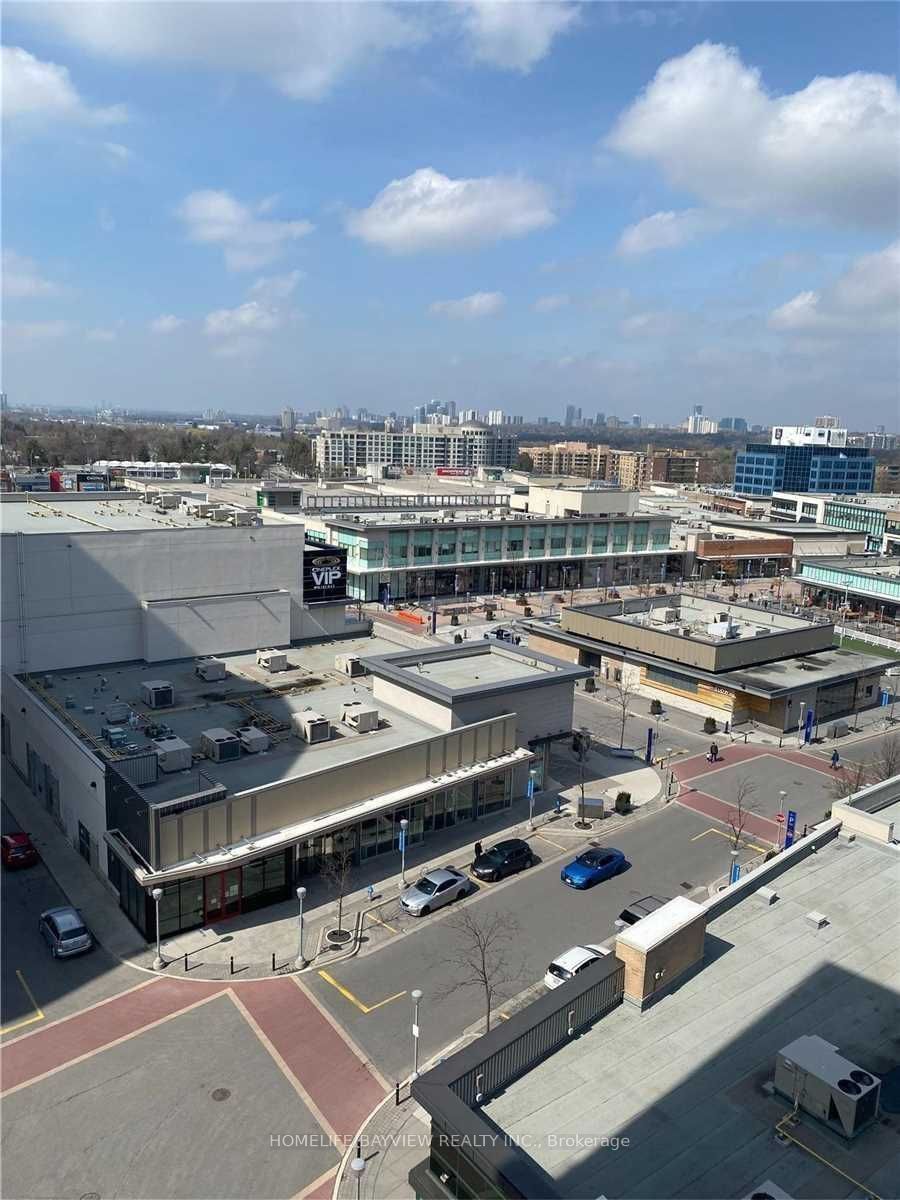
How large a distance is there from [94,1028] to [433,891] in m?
9.62

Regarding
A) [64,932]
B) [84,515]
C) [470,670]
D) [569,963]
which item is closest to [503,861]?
[569,963]

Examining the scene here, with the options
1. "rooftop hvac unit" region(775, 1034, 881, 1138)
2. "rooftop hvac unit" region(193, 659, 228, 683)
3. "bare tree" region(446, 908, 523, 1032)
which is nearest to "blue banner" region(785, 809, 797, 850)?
"bare tree" region(446, 908, 523, 1032)

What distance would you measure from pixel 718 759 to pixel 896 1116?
1111 inches

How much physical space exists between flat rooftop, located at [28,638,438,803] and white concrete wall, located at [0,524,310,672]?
1078 millimetres

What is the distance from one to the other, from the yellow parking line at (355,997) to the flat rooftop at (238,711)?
6001mm

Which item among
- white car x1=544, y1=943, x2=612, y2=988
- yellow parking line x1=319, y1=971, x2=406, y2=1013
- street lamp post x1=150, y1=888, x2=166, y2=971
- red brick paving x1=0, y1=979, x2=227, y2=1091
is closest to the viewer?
red brick paving x1=0, y1=979, x2=227, y2=1091

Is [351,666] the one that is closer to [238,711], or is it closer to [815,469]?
[238,711]

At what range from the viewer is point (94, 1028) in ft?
65.2

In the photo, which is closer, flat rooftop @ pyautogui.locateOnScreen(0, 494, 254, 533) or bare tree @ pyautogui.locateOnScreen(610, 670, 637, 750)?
flat rooftop @ pyautogui.locateOnScreen(0, 494, 254, 533)

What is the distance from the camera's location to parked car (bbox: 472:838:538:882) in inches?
1079

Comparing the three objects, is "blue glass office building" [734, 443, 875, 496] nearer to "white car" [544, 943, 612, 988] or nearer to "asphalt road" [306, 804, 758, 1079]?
"asphalt road" [306, 804, 758, 1079]

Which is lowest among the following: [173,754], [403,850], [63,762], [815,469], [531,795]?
[403,850]

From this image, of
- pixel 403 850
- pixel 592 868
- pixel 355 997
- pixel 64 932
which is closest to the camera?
pixel 355 997

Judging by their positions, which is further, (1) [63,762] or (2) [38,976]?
(1) [63,762]
